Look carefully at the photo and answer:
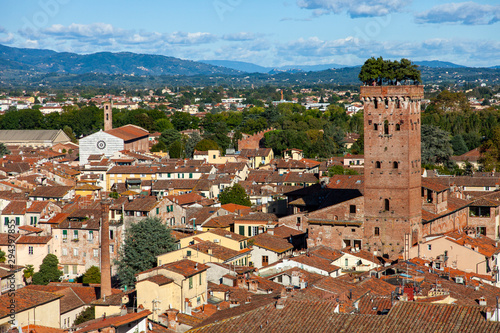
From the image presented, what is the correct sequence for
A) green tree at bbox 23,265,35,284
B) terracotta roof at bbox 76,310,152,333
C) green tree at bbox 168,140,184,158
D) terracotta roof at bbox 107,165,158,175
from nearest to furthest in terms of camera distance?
terracotta roof at bbox 76,310,152,333 < green tree at bbox 23,265,35,284 < terracotta roof at bbox 107,165,158,175 < green tree at bbox 168,140,184,158

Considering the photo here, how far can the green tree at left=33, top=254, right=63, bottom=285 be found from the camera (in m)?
42.2

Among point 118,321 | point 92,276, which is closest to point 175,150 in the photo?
point 92,276

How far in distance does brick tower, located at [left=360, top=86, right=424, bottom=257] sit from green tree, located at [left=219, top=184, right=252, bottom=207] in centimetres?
1640

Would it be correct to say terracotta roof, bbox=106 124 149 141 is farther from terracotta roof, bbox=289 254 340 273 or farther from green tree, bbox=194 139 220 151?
terracotta roof, bbox=289 254 340 273

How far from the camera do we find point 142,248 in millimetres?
40094

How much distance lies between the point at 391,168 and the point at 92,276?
16022 millimetres

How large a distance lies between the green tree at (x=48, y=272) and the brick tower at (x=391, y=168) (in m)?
16.2

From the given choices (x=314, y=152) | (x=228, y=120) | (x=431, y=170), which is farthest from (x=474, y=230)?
(x=228, y=120)

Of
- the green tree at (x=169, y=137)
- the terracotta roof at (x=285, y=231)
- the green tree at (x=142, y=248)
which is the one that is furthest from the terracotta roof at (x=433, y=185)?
the green tree at (x=169, y=137)

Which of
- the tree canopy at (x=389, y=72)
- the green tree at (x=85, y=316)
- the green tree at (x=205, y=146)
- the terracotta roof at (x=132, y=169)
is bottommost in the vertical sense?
the green tree at (x=85, y=316)

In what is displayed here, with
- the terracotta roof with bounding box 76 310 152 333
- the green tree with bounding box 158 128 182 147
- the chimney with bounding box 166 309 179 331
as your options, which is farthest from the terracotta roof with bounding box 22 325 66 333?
the green tree with bounding box 158 128 182 147

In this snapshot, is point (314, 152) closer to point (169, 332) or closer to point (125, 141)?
point (125, 141)

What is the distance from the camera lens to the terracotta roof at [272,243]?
39.2 metres

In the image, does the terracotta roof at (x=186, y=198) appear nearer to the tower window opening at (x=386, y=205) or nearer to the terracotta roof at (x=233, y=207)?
the terracotta roof at (x=233, y=207)
